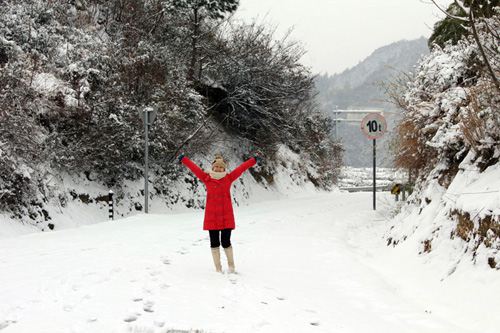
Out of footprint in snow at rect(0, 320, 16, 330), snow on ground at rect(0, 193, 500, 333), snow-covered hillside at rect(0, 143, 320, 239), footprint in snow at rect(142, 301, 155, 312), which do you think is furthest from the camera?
snow-covered hillside at rect(0, 143, 320, 239)

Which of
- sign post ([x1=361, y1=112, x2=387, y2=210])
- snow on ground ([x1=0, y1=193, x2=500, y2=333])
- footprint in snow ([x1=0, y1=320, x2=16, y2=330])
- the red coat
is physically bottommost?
snow on ground ([x1=0, y1=193, x2=500, y2=333])

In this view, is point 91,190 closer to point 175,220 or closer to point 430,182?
point 175,220

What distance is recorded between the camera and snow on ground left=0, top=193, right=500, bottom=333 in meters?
4.45

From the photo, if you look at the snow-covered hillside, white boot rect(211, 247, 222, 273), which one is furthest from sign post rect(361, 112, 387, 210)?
white boot rect(211, 247, 222, 273)

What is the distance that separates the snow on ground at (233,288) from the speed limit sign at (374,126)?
5591 mm

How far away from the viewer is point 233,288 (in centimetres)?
572

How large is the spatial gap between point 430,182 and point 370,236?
2.44 meters

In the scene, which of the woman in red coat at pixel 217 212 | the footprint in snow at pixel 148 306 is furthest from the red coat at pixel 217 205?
the footprint in snow at pixel 148 306

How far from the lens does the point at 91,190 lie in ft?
45.9

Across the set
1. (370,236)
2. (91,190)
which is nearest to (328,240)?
(370,236)

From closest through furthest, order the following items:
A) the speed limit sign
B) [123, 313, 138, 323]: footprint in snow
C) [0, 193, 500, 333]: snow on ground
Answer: [123, 313, 138, 323]: footprint in snow
[0, 193, 500, 333]: snow on ground
the speed limit sign

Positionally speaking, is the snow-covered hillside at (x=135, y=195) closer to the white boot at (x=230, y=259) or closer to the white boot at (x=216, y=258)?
the white boot at (x=216, y=258)

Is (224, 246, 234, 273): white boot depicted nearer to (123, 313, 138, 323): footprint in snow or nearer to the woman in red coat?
the woman in red coat

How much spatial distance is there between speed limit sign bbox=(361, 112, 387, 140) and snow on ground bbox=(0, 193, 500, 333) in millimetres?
5591
